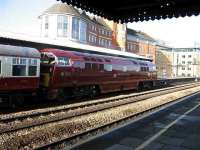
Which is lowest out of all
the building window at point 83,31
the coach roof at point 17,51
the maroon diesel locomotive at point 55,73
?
the maroon diesel locomotive at point 55,73

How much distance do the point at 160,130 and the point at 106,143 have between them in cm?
326

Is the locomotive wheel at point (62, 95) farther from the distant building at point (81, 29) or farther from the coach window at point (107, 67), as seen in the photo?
the distant building at point (81, 29)

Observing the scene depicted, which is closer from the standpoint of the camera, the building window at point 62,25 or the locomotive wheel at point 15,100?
the locomotive wheel at point 15,100

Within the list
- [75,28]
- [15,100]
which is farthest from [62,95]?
[75,28]

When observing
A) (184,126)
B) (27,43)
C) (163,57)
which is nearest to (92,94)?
(27,43)

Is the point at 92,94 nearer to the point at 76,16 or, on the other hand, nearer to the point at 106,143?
the point at 106,143

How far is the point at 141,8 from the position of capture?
57.3ft

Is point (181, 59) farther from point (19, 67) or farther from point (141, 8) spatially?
point (19, 67)

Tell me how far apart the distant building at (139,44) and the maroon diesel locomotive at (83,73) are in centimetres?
7059

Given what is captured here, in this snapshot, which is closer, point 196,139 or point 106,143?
point 106,143

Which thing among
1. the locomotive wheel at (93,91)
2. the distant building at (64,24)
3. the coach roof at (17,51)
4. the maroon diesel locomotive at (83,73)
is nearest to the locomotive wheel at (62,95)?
the maroon diesel locomotive at (83,73)

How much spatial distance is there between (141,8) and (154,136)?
8022 mm

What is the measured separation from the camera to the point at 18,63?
18062 mm

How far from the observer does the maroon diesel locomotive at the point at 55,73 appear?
17.6 metres
